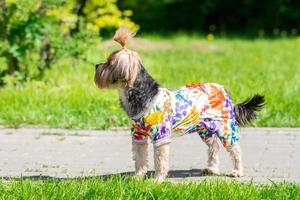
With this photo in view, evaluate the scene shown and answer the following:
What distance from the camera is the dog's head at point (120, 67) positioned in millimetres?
6203

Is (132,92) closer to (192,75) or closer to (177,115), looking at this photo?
(177,115)

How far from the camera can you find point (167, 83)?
11500 mm

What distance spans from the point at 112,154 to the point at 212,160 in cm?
123

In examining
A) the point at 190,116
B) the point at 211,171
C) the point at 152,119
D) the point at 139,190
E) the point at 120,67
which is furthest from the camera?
the point at 211,171

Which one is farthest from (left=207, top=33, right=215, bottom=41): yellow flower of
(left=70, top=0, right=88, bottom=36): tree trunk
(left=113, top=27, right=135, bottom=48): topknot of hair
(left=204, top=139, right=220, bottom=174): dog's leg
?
(left=113, top=27, right=135, bottom=48): topknot of hair

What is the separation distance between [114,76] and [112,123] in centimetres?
286

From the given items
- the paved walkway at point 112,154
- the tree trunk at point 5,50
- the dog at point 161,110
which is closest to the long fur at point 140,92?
the dog at point 161,110

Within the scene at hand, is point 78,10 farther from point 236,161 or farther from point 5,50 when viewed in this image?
point 236,161

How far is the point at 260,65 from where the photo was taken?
13922 mm

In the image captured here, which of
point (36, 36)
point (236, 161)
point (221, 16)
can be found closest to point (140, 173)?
point (236, 161)

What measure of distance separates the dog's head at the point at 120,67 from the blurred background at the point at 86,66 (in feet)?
2.08

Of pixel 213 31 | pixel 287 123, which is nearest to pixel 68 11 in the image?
pixel 287 123

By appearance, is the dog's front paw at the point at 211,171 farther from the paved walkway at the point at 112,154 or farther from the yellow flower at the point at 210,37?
the yellow flower at the point at 210,37

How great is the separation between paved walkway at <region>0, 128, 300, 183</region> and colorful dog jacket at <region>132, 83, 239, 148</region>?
420mm
